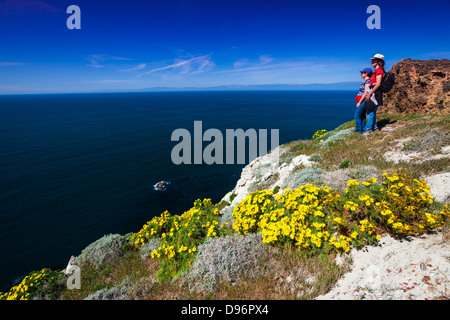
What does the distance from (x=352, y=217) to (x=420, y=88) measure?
1832 centimetres

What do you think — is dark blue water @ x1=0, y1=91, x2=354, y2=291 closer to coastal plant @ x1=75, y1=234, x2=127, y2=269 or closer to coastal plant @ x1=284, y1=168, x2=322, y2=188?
coastal plant @ x1=75, y1=234, x2=127, y2=269

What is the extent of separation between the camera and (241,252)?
5246 millimetres

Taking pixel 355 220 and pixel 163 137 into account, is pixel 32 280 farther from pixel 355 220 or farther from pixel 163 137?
pixel 163 137

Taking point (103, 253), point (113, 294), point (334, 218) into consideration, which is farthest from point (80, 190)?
point (334, 218)

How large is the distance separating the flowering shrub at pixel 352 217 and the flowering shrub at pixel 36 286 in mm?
7883

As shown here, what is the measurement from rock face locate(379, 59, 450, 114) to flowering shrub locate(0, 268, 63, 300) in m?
24.1

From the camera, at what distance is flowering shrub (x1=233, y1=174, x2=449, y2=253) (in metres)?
4.45

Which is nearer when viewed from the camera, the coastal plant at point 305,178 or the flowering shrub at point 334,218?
the flowering shrub at point 334,218

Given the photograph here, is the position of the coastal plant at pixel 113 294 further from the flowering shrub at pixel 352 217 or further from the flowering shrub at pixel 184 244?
the flowering shrub at pixel 352 217

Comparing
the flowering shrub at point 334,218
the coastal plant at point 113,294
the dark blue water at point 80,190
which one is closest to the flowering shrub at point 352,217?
the flowering shrub at point 334,218

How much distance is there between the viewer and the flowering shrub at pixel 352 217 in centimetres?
445

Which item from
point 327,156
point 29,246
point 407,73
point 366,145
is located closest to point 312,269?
point 327,156

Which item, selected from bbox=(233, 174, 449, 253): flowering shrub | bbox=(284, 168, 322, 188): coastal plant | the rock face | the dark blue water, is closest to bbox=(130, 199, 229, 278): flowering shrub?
bbox=(233, 174, 449, 253): flowering shrub
